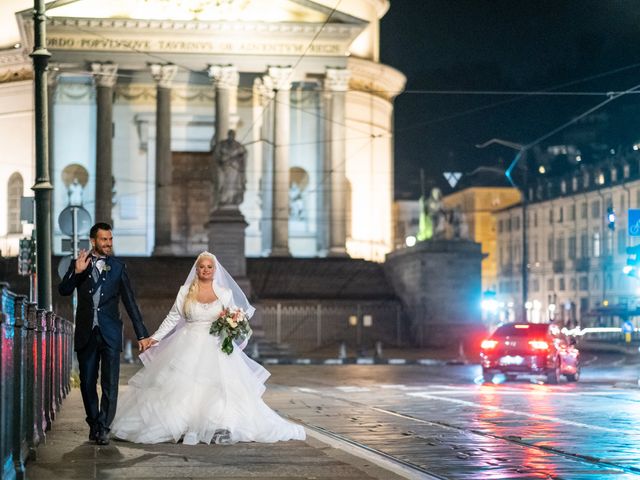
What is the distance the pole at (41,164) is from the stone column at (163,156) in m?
44.0

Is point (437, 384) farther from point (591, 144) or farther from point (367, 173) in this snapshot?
point (591, 144)

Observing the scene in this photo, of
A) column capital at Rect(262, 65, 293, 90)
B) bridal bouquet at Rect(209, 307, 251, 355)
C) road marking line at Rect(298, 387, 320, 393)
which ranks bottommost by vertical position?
road marking line at Rect(298, 387, 320, 393)

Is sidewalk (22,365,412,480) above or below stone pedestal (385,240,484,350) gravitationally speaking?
below

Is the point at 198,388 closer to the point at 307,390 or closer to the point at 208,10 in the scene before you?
the point at 307,390

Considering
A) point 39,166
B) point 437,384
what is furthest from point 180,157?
point 39,166

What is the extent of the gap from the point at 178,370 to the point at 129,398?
Answer: 2.32 feet

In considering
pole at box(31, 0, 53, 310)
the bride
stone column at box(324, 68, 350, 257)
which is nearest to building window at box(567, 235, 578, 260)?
stone column at box(324, 68, 350, 257)

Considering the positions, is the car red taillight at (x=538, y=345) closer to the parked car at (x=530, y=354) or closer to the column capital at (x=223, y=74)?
the parked car at (x=530, y=354)

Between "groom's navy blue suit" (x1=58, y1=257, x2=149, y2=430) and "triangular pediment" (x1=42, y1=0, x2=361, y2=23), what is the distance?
53.0 m

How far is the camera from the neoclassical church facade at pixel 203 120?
66.2 metres

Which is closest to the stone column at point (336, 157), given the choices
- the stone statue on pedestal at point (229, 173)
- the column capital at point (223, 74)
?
the column capital at point (223, 74)

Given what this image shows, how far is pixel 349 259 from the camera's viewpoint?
6594 cm

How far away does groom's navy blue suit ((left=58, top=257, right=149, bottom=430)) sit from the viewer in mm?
14172

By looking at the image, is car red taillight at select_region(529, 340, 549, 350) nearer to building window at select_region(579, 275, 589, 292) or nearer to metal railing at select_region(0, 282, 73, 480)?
metal railing at select_region(0, 282, 73, 480)
